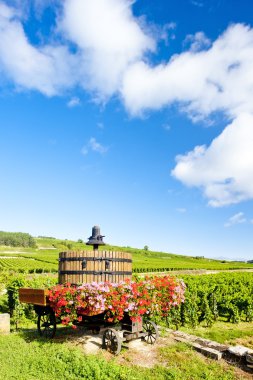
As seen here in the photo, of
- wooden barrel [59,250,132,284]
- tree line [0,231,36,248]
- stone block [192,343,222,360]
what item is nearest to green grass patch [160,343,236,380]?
stone block [192,343,222,360]

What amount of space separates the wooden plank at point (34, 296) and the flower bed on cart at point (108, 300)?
0.58 ft

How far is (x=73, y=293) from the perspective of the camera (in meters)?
7.90

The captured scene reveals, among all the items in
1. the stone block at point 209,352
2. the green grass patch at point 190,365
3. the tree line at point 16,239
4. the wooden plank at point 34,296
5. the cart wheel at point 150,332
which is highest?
the tree line at point 16,239

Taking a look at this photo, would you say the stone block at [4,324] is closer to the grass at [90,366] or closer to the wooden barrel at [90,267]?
the grass at [90,366]

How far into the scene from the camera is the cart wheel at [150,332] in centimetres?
862

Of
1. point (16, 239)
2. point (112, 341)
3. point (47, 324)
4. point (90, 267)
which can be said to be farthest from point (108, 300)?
point (16, 239)

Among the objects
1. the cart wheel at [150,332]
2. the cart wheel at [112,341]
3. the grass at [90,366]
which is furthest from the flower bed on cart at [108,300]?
the grass at [90,366]

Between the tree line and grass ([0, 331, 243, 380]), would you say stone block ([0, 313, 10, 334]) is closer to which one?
grass ([0, 331, 243, 380])

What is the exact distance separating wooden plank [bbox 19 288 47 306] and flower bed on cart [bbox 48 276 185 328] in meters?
0.18

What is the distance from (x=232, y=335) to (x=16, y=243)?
152 metres

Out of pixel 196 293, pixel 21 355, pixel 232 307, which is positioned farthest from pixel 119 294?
pixel 232 307

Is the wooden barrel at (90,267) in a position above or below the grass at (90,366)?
above

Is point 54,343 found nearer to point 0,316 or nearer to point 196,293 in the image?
point 0,316

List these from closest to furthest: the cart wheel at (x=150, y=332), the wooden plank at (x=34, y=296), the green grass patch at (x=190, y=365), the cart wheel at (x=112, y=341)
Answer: the green grass patch at (x=190, y=365), the cart wheel at (x=112, y=341), the wooden plank at (x=34, y=296), the cart wheel at (x=150, y=332)
